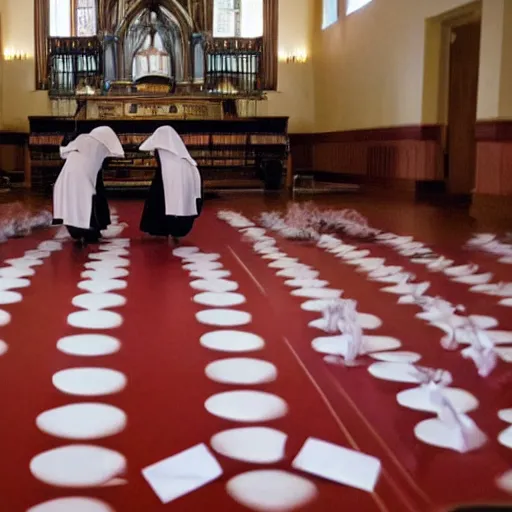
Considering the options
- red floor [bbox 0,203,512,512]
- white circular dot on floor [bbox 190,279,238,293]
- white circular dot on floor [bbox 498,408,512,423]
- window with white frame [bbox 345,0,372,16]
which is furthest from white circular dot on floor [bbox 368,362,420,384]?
window with white frame [bbox 345,0,372,16]

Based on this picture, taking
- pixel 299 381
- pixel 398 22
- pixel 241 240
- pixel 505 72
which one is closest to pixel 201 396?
pixel 299 381

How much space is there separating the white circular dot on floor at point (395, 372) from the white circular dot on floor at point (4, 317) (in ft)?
4.50

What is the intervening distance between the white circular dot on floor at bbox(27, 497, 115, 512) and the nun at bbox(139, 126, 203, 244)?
3.26 metres

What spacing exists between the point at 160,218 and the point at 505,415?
3286mm

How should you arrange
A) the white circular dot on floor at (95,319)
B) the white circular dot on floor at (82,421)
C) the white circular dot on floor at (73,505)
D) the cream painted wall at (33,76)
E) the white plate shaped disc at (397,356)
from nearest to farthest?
1. the white circular dot on floor at (73,505)
2. the white circular dot on floor at (82,421)
3. the white plate shaped disc at (397,356)
4. the white circular dot on floor at (95,319)
5. the cream painted wall at (33,76)

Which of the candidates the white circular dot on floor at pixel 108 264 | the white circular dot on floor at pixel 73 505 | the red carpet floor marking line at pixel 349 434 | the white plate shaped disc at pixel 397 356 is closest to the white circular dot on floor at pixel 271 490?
the red carpet floor marking line at pixel 349 434

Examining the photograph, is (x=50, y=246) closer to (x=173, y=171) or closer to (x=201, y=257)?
(x=173, y=171)

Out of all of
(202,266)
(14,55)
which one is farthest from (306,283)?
(14,55)

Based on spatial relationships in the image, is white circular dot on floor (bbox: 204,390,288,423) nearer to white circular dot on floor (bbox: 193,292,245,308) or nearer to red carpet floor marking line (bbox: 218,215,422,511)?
red carpet floor marking line (bbox: 218,215,422,511)

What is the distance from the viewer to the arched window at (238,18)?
514 inches

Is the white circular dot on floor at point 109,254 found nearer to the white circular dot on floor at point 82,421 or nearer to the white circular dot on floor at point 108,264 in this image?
the white circular dot on floor at point 108,264

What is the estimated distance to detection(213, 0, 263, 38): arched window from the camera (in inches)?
514

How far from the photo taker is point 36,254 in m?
4.25

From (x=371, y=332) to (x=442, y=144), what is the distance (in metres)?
7.06
